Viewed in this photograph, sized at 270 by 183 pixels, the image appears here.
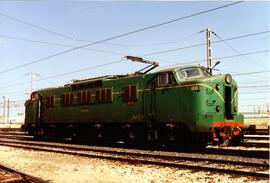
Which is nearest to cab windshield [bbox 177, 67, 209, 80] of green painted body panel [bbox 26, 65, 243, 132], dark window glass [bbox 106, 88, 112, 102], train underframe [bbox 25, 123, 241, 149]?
green painted body panel [bbox 26, 65, 243, 132]

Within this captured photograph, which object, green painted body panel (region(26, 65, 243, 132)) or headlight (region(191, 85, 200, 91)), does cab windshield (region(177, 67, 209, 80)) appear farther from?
headlight (region(191, 85, 200, 91))

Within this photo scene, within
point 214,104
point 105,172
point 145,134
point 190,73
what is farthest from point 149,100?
point 105,172

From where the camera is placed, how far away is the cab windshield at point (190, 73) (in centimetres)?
1416

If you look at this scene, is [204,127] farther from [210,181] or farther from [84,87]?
[84,87]

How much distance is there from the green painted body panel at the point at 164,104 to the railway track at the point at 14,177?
271 inches

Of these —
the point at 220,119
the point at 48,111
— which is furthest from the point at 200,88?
the point at 48,111

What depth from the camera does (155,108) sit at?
48.7 ft

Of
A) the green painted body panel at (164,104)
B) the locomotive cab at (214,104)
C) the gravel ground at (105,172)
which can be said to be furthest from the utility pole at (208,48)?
the gravel ground at (105,172)

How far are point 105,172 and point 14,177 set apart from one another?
2.50 meters

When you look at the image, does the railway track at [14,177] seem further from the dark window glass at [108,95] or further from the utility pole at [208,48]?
the utility pole at [208,48]

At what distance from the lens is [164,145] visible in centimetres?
1505

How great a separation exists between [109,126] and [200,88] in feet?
20.0

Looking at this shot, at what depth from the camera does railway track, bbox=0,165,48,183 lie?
772cm

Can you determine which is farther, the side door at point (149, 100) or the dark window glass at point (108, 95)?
the dark window glass at point (108, 95)
